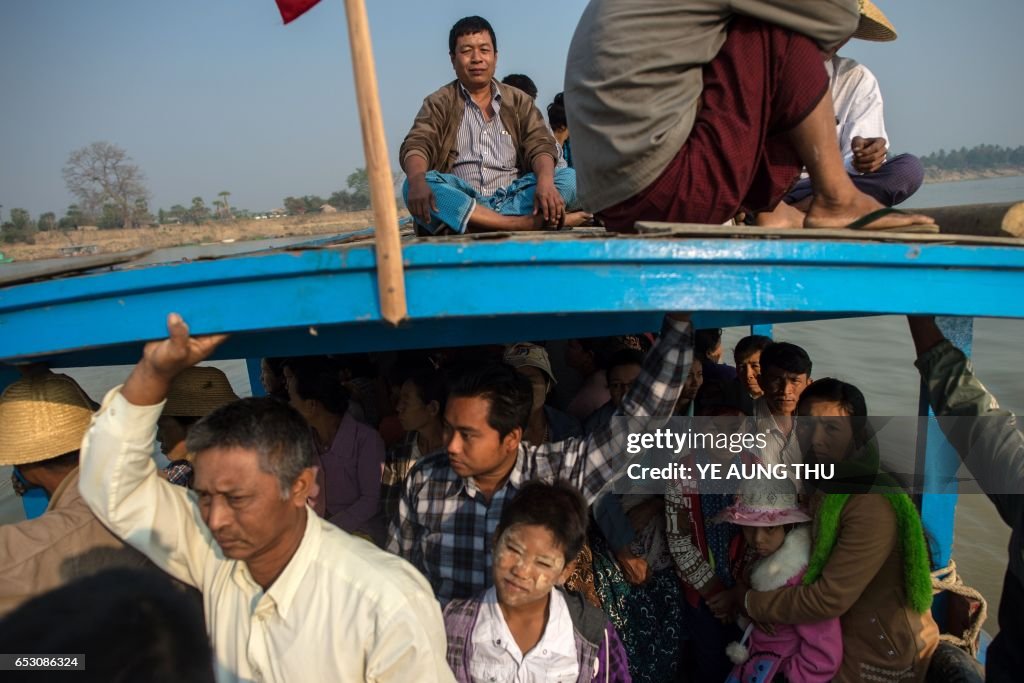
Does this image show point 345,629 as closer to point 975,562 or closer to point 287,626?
point 287,626

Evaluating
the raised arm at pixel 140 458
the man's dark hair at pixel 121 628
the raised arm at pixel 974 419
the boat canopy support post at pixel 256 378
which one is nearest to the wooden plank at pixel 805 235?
the raised arm at pixel 974 419

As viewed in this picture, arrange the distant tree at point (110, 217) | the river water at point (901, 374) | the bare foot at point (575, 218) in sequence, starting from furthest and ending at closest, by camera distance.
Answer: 1. the distant tree at point (110, 217)
2. the river water at point (901, 374)
3. the bare foot at point (575, 218)

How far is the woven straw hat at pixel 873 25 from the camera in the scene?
7.45 ft

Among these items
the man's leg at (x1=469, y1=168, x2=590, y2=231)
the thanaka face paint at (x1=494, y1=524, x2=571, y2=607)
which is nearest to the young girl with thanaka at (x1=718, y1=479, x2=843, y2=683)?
the thanaka face paint at (x1=494, y1=524, x2=571, y2=607)

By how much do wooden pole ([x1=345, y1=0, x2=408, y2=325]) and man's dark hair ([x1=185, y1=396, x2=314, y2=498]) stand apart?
0.36m

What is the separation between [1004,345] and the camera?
37.0 ft

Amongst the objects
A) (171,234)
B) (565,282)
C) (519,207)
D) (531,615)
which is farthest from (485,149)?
(171,234)

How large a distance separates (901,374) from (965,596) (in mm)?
9208

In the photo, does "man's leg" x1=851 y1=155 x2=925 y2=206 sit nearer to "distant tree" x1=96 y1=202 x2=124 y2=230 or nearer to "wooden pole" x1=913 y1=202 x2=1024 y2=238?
"wooden pole" x1=913 y1=202 x2=1024 y2=238

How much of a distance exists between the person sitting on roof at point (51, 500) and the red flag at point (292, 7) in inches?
51.6

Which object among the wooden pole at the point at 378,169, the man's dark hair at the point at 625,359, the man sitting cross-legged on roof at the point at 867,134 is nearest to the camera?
the wooden pole at the point at 378,169

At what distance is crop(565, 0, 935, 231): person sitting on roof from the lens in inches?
67.2

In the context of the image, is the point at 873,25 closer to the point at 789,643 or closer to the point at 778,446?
the point at 778,446

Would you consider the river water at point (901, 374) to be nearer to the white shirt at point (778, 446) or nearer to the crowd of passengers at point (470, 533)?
the white shirt at point (778, 446)
